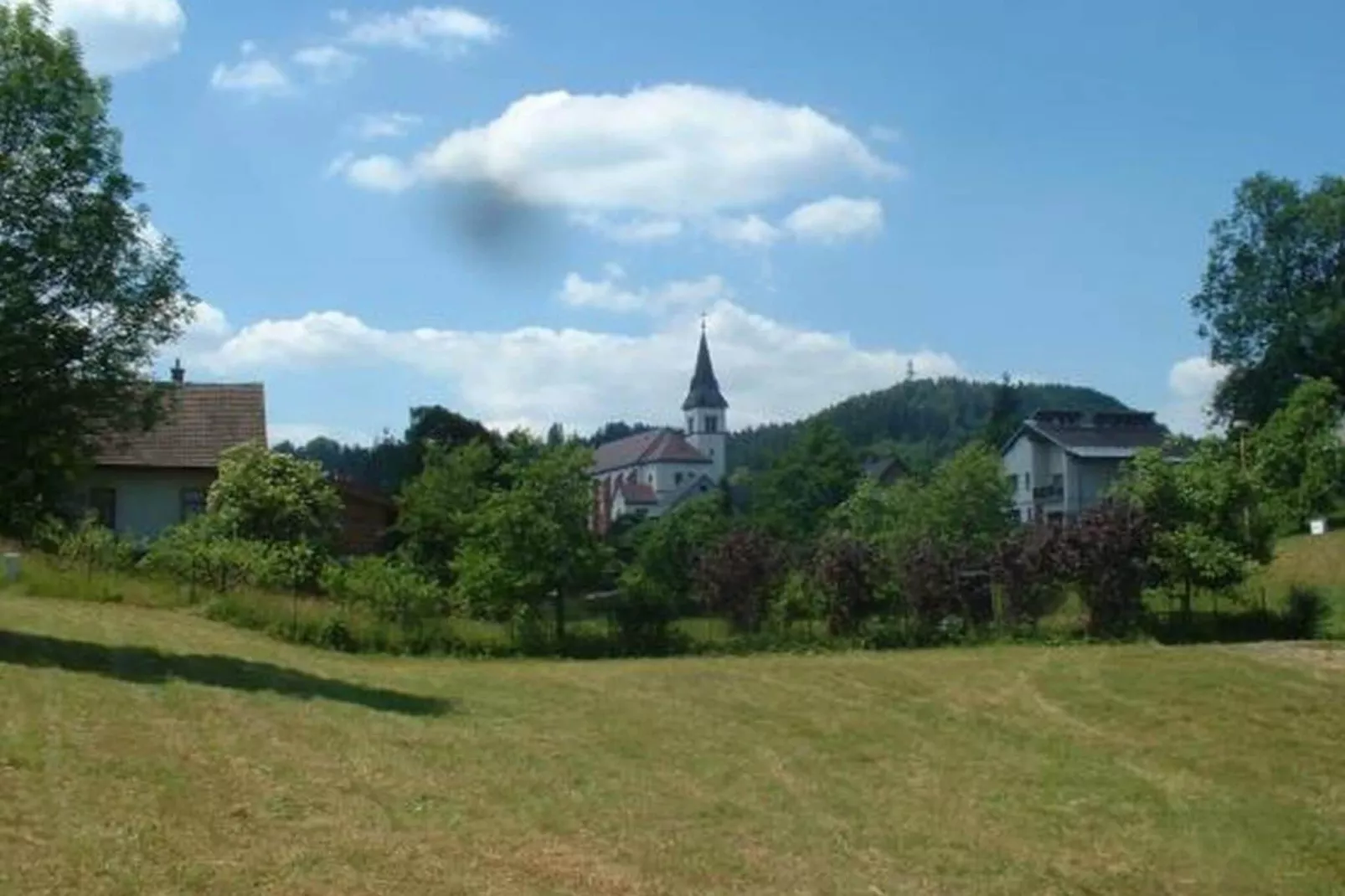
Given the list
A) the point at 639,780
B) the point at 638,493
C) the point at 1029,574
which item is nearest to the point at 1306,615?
the point at 1029,574

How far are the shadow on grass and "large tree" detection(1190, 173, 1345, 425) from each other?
2305 inches

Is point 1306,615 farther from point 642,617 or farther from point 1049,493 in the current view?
point 1049,493

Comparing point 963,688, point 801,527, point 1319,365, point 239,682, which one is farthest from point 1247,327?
point 239,682

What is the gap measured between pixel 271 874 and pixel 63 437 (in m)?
11.3

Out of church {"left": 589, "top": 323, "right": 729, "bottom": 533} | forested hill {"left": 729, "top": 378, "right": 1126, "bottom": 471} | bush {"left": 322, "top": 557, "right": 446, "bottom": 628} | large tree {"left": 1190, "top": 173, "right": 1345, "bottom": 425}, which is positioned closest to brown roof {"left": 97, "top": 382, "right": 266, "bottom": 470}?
bush {"left": 322, "top": 557, "right": 446, "bottom": 628}

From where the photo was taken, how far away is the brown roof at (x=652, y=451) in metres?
147

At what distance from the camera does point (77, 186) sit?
18.3m

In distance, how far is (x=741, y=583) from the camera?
3072cm

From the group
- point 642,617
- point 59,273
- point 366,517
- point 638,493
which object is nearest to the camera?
point 59,273

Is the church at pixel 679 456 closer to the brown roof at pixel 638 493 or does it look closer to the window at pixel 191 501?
the brown roof at pixel 638 493

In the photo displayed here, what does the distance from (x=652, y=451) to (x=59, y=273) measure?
130 metres

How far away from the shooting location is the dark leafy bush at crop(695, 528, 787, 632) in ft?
101

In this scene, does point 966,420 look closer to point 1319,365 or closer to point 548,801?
point 1319,365

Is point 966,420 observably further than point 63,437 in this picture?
Yes
